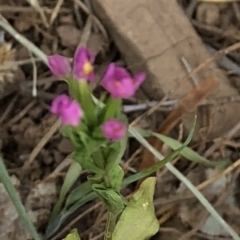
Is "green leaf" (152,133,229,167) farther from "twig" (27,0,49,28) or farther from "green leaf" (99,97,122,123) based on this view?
"green leaf" (99,97,122,123)

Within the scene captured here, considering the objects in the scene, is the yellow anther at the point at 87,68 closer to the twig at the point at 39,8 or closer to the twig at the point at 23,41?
the twig at the point at 23,41

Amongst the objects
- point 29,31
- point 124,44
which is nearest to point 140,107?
point 124,44

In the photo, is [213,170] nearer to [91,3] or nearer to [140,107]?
[140,107]

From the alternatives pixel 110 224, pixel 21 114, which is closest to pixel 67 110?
pixel 110 224

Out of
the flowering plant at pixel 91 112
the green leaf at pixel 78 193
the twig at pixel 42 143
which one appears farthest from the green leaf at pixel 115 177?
the twig at pixel 42 143

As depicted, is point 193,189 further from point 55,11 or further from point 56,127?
point 55,11

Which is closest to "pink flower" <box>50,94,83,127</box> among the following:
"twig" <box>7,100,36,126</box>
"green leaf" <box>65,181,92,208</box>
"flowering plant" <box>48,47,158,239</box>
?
"flowering plant" <box>48,47,158,239</box>
